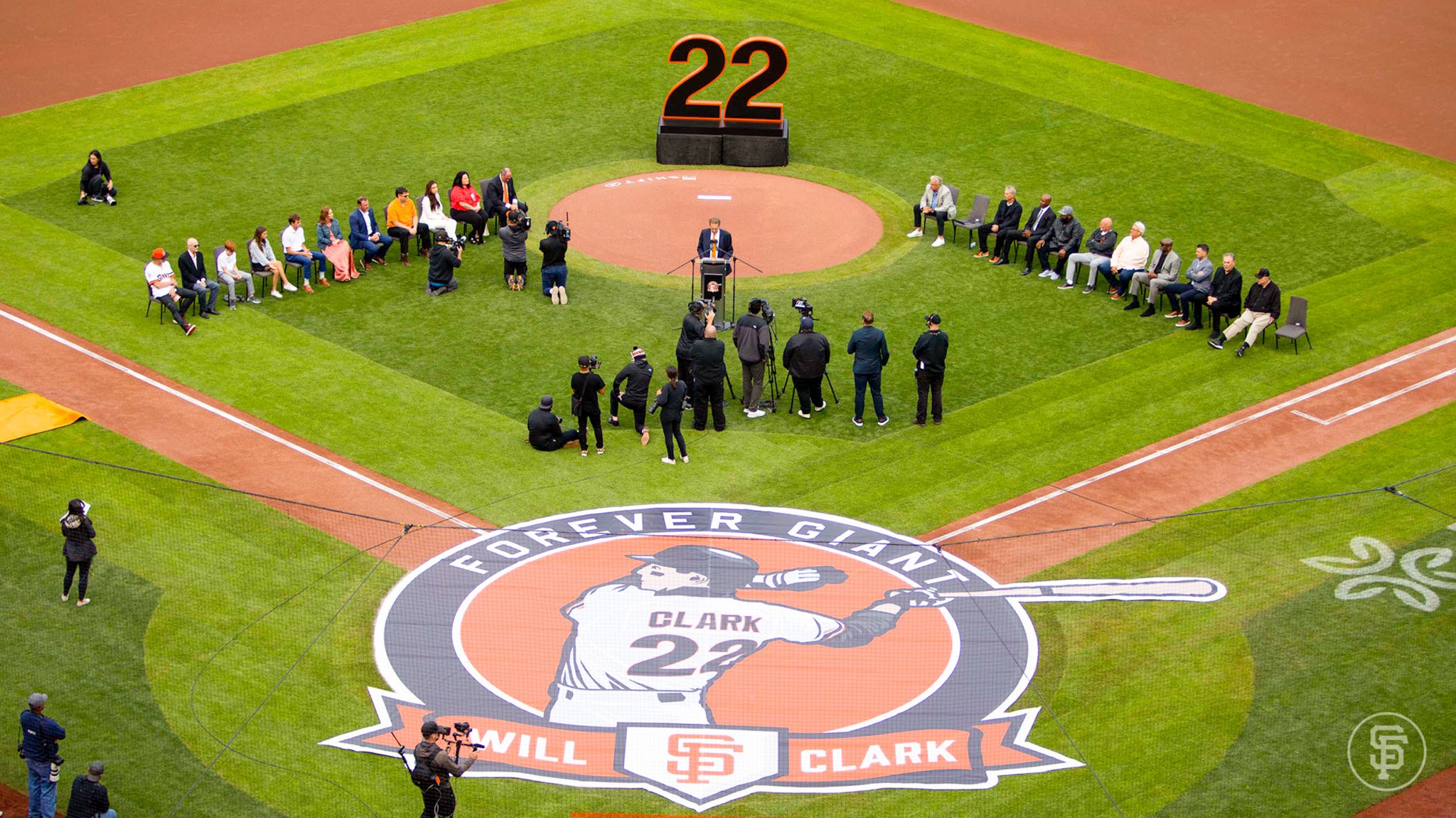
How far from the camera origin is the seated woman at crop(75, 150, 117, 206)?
28.2 metres

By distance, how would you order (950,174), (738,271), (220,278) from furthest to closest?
(950,174), (738,271), (220,278)

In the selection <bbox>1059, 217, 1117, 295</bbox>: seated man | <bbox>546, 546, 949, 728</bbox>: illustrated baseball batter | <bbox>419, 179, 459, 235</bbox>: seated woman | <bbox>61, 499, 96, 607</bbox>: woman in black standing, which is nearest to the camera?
<bbox>546, 546, 949, 728</bbox>: illustrated baseball batter

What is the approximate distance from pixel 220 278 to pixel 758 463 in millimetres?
10264

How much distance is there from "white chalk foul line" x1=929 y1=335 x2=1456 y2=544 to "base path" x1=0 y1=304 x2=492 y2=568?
6522 mm

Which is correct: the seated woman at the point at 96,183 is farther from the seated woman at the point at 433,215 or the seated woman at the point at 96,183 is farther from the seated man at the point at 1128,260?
the seated man at the point at 1128,260

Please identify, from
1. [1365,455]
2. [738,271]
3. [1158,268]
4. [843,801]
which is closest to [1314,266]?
[1158,268]

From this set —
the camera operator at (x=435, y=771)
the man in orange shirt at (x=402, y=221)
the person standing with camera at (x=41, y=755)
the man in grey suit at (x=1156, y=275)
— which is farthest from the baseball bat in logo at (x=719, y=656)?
the man in orange shirt at (x=402, y=221)

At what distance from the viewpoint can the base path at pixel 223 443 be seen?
61.9 feet

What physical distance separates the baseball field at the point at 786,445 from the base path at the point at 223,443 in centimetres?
7

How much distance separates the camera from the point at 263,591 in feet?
57.3

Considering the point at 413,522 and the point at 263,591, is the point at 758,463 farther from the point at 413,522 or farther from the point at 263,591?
the point at 263,591

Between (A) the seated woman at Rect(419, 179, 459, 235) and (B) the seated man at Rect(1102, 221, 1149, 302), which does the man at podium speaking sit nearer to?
(A) the seated woman at Rect(419, 179, 459, 235)

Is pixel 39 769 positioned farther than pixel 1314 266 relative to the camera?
No

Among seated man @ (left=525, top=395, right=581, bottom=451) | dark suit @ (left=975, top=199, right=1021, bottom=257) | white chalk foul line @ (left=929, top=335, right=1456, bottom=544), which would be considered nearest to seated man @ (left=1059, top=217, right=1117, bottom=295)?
dark suit @ (left=975, top=199, right=1021, bottom=257)
